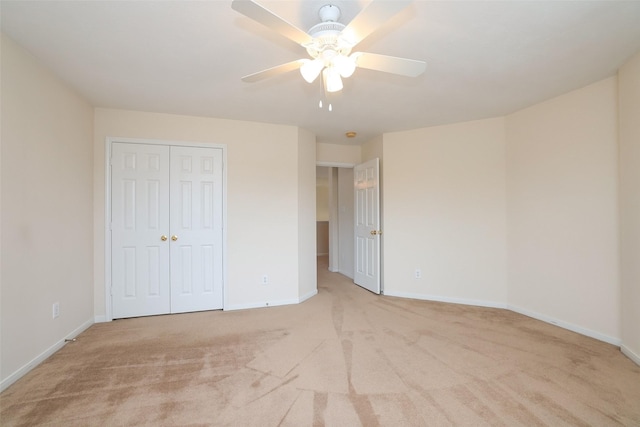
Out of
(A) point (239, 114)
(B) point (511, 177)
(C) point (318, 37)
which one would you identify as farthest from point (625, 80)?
(A) point (239, 114)

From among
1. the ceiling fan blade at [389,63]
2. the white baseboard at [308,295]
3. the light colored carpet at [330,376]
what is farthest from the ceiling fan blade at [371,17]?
the white baseboard at [308,295]

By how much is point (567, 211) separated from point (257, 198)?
3434 mm

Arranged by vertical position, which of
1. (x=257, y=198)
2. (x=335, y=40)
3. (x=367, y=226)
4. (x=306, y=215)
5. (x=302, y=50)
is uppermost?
(x=302, y=50)

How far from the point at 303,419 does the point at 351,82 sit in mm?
2608

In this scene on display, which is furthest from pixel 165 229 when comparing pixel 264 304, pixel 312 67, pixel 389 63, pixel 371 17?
pixel 371 17

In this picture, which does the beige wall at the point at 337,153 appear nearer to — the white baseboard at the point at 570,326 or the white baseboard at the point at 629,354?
the white baseboard at the point at 570,326

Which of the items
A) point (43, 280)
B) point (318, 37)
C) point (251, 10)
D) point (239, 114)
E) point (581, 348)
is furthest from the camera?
point (239, 114)

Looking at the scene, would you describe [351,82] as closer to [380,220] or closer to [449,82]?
[449,82]

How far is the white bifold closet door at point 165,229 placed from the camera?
10.9 ft

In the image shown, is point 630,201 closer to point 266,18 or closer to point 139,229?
point 266,18

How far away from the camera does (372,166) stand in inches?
172

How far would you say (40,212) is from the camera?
233 cm

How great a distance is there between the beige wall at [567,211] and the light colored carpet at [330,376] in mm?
314

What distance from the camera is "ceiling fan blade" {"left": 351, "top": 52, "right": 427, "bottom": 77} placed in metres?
1.63
